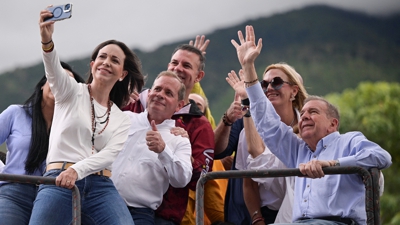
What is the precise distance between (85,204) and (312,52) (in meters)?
70.7

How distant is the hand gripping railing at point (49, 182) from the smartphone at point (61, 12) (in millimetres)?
1024

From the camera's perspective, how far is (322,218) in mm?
4945

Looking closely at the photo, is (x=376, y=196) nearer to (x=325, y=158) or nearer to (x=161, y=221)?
(x=325, y=158)

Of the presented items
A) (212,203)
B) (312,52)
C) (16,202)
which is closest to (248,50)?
(212,203)

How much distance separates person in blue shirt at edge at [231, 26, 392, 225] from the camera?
4.79 m

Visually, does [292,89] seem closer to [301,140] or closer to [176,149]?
[301,140]

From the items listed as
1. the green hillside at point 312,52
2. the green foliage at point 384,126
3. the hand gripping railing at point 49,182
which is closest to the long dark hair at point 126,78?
the hand gripping railing at point 49,182

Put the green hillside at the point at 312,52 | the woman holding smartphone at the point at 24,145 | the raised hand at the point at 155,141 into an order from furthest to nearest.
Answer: the green hillside at the point at 312,52 < the raised hand at the point at 155,141 < the woman holding smartphone at the point at 24,145

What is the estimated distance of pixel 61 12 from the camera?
4.68 meters

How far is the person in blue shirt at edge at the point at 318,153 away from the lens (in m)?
4.79

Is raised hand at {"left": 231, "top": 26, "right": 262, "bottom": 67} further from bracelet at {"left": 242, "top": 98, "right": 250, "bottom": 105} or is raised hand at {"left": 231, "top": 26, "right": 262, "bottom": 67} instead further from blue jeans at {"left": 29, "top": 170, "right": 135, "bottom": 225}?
blue jeans at {"left": 29, "top": 170, "right": 135, "bottom": 225}

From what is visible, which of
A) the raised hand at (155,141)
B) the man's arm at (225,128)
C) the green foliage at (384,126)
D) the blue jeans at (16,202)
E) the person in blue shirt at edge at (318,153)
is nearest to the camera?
the person in blue shirt at edge at (318,153)

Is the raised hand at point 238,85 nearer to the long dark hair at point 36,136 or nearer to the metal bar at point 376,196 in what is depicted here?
the long dark hair at point 36,136

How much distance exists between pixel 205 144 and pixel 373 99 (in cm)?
2506
